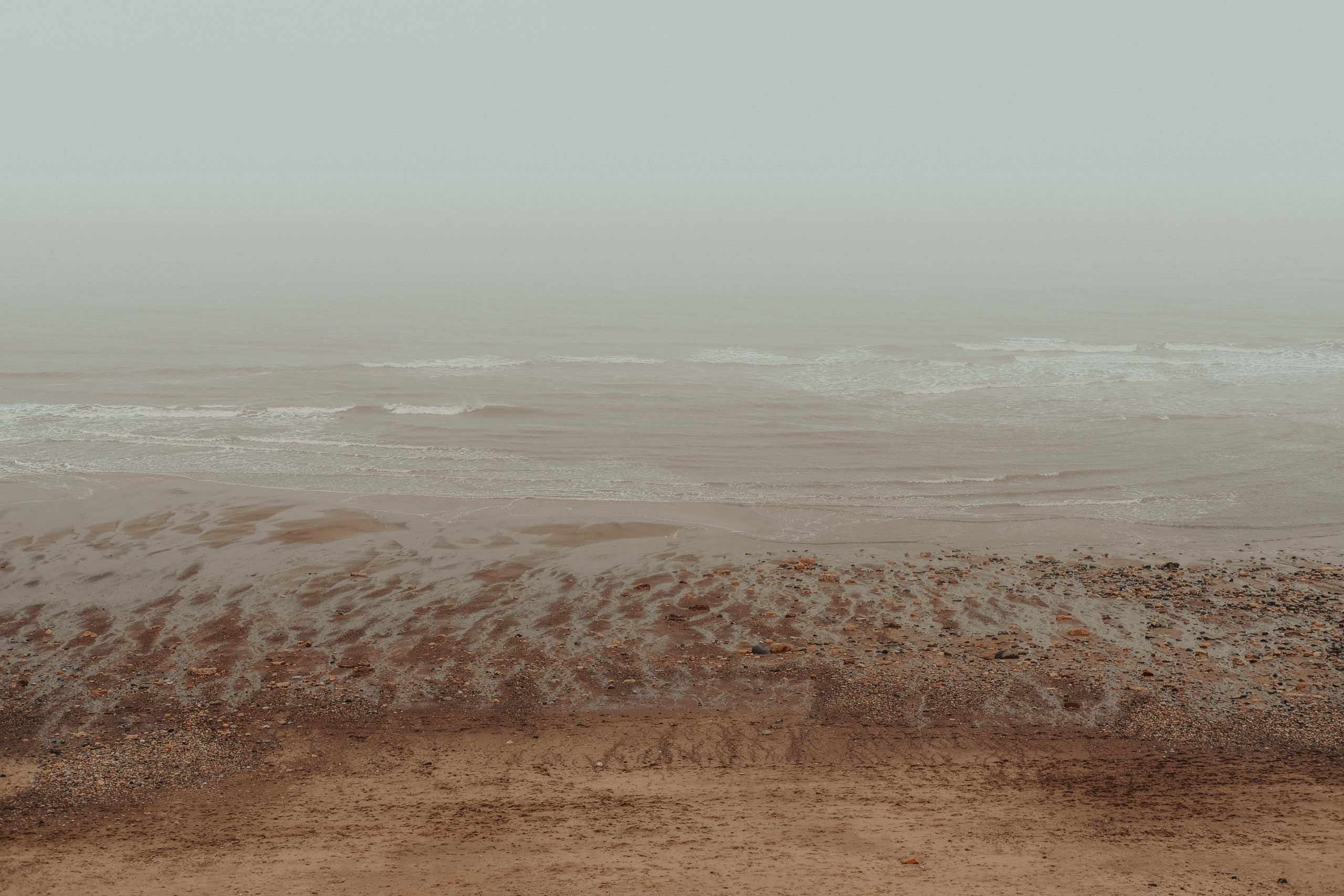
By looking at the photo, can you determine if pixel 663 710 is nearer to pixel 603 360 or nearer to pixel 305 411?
pixel 305 411

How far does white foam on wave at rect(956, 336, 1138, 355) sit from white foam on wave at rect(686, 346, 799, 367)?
302 inches

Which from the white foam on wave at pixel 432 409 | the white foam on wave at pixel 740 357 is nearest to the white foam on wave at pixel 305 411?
the white foam on wave at pixel 432 409

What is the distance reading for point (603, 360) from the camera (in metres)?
37.4

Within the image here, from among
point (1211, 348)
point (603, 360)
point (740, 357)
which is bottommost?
point (603, 360)

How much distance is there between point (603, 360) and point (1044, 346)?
17181 millimetres

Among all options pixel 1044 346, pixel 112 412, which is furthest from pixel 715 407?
pixel 1044 346

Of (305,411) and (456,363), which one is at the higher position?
(456,363)

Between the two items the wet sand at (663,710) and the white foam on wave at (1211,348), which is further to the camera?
the white foam on wave at (1211,348)

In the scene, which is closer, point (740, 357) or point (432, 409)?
point (432, 409)

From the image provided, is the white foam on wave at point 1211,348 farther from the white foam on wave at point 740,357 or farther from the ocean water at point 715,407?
the white foam on wave at point 740,357

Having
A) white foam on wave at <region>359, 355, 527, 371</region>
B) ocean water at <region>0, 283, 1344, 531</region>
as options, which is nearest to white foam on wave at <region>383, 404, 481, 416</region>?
ocean water at <region>0, 283, 1344, 531</region>

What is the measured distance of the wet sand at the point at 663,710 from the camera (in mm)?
9352

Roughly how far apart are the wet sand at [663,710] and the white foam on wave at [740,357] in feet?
59.8

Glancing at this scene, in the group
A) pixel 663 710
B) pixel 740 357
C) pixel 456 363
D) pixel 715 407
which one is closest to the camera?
pixel 663 710
